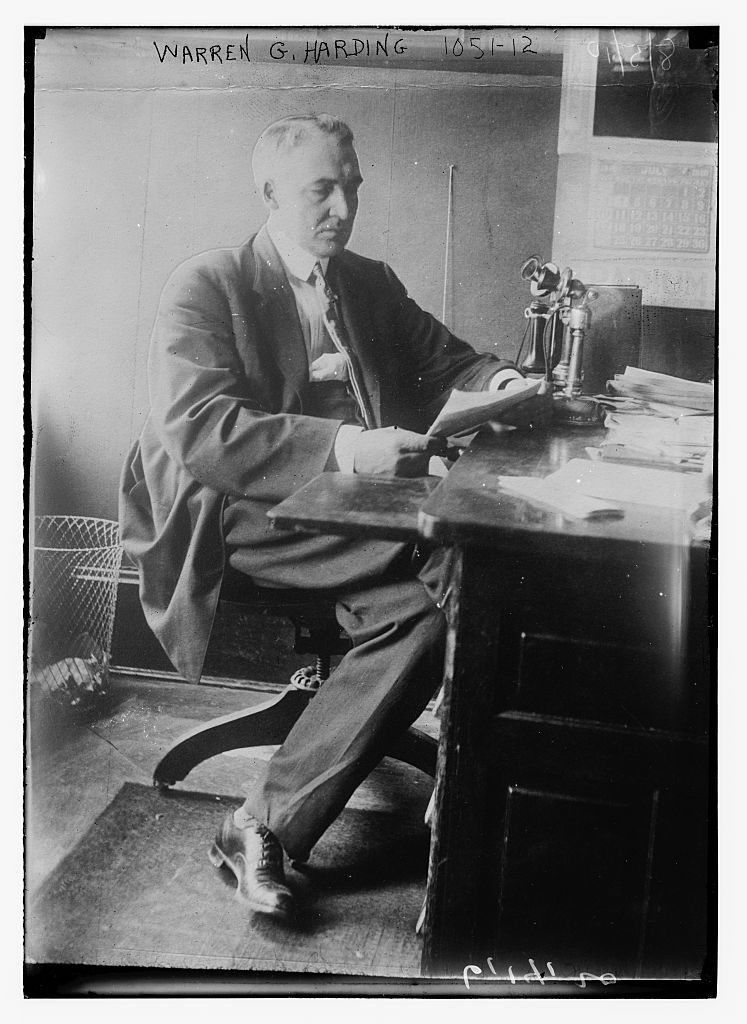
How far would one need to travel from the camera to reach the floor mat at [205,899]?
2137mm

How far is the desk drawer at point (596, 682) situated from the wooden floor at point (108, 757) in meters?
0.63

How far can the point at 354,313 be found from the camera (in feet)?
7.07

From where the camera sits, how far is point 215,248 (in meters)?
2.15

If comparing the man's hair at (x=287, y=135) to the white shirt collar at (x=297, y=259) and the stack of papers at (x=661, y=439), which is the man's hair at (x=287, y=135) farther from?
the stack of papers at (x=661, y=439)

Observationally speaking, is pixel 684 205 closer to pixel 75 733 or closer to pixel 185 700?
pixel 185 700

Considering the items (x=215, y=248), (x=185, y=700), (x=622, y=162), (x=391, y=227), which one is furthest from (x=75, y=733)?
(x=622, y=162)

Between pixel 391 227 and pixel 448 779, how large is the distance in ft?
3.99

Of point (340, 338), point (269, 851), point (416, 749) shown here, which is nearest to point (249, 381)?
point (340, 338)

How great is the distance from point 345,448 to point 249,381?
26 cm

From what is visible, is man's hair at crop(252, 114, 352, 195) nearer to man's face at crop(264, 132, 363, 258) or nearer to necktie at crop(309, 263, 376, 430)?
man's face at crop(264, 132, 363, 258)

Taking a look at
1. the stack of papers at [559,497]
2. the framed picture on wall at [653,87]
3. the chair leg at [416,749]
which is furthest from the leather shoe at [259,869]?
the framed picture on wall at [653,87]

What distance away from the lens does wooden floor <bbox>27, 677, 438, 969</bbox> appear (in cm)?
219

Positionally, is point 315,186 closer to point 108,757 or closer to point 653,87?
point 653,87

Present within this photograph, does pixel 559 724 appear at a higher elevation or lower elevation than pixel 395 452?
lower
